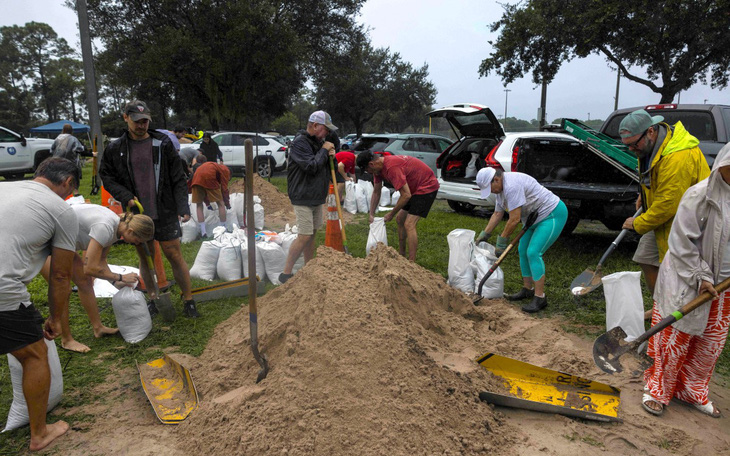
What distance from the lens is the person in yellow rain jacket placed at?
324cm

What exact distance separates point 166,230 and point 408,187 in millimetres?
2544

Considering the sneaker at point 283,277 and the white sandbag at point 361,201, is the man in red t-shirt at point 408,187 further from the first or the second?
the white sandbag at point 361,201

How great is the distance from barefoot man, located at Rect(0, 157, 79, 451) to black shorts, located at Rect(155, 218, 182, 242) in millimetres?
1350

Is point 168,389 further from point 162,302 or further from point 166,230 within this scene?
point 166,230

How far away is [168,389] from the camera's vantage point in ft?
9.93

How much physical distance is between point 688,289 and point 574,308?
1901mm

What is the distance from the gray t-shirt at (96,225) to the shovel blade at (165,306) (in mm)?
699

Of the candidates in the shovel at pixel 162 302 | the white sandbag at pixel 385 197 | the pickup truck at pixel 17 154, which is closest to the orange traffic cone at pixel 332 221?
the shovel at pixel 162 302

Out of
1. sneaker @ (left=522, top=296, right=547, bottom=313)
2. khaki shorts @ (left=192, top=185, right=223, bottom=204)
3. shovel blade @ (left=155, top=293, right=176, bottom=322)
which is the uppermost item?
khaki shorts @ (left=192, top=185, right=223, bottom=204)

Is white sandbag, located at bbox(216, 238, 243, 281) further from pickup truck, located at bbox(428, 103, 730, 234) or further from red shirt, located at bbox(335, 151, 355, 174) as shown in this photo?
pickup truck, located at bbox(428, 103, 730, 234)

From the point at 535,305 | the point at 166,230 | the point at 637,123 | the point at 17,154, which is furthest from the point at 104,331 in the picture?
the point at 17,154

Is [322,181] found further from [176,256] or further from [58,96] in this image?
[58,96]

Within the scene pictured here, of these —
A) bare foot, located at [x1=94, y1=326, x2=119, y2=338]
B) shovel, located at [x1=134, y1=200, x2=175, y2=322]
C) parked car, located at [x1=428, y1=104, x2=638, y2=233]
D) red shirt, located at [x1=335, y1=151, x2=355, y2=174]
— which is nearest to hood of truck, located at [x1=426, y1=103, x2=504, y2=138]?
parked car, located at [x1=428, y1=104, x2=638, y2=233]

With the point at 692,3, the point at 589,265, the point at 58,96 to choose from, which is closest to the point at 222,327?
the point at 589,265
